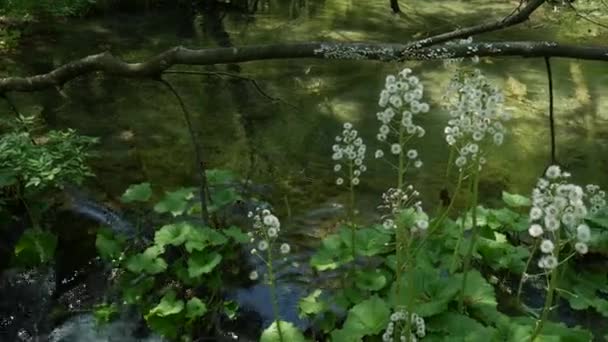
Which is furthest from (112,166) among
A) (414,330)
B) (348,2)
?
(348,2)

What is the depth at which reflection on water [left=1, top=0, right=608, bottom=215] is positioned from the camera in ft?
21.0

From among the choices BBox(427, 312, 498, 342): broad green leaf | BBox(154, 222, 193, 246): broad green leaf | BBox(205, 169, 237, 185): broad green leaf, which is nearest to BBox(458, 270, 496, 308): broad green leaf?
BBox(427, 312, 498, 342): broad green leaf

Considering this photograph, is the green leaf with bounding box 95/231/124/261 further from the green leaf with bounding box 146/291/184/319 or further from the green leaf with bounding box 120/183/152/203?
the green leaf with bounding box 146/291/184/319

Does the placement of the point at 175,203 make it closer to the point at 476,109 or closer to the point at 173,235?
the point at 173,235

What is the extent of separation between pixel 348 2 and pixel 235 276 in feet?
30.1

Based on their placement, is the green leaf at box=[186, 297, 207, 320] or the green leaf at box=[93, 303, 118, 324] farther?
the green leaf at box=[93, 303, 118, 324]

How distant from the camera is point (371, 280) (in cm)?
417

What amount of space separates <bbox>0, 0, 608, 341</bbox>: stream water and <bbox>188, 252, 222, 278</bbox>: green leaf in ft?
2.39

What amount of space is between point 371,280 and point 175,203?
1.60 meters

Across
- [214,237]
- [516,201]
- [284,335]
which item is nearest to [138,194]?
[214,237]

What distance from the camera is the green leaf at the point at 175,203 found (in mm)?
4917

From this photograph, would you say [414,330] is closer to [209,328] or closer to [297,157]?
[209,328]

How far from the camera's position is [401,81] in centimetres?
310

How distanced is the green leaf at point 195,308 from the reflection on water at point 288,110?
1.71 m
